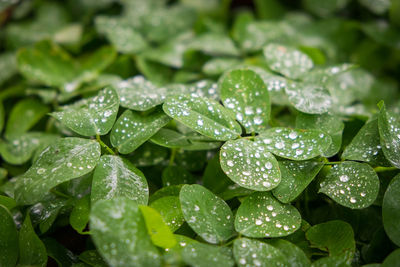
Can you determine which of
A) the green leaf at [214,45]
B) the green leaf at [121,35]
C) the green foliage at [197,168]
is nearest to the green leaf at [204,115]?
the green foliage at [197,168]

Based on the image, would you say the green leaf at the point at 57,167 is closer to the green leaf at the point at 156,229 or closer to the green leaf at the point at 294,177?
the green leaf at the point at 156,229

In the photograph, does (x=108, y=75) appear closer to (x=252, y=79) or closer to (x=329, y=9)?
(x=252, y=79)

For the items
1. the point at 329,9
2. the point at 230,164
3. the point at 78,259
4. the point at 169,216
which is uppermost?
the point at 329,9

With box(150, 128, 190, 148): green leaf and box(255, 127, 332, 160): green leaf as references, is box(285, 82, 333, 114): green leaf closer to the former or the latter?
box(255, 127, 332, 160): green leaf

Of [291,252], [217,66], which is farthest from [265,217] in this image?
[217,66]

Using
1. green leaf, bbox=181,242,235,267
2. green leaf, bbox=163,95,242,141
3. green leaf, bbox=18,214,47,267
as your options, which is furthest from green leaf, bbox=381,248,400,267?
green leaf, bbox=18,214,47,267

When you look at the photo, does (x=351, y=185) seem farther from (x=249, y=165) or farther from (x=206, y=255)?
(x=206, y=255)

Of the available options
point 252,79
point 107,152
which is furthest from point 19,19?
point 252,79
